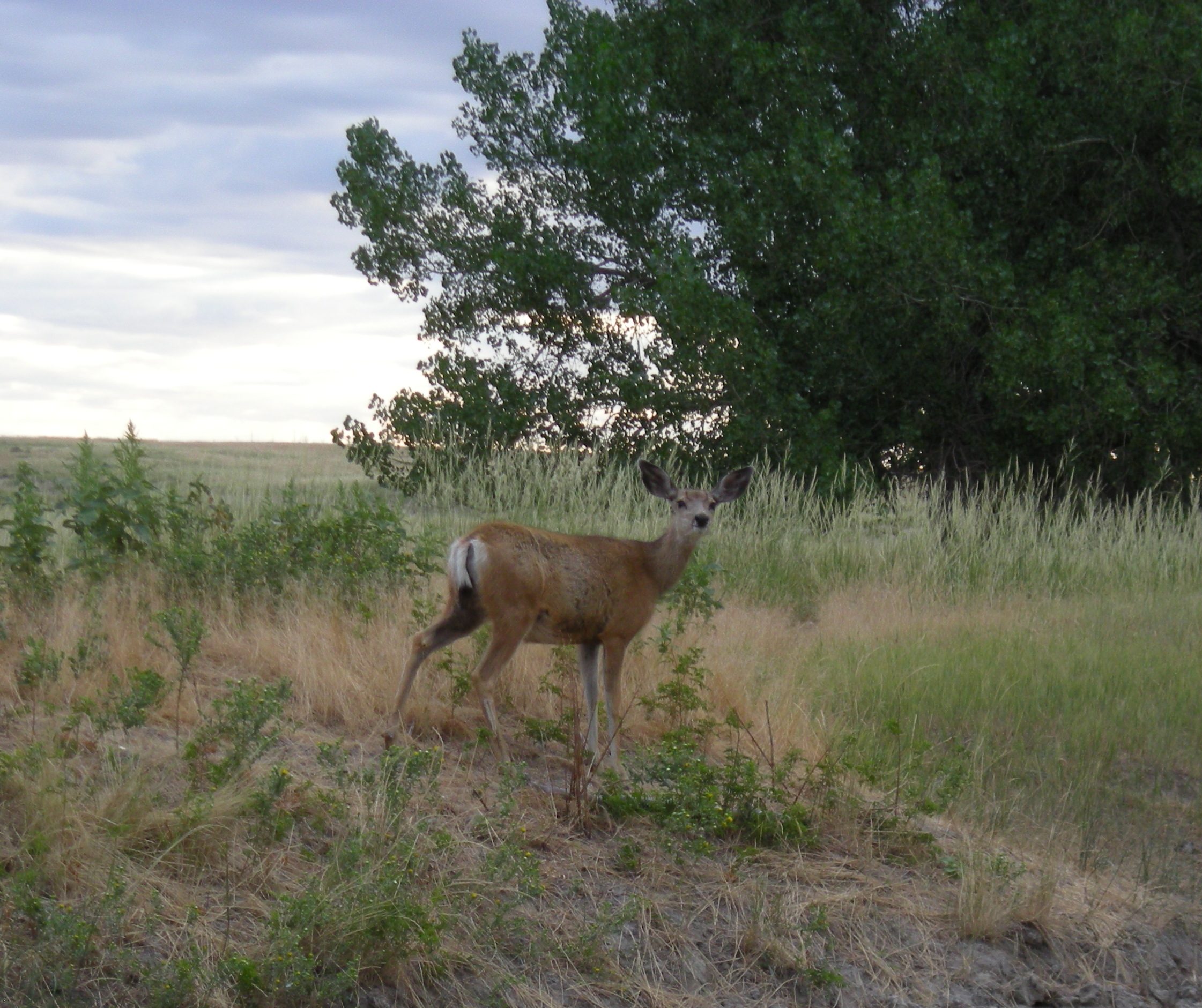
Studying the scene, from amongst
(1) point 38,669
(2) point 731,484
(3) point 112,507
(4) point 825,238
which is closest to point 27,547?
(3) point 112,507

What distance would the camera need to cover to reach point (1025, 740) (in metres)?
8.69

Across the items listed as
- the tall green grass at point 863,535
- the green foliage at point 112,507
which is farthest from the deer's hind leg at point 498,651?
the tall green grass at point 863,535

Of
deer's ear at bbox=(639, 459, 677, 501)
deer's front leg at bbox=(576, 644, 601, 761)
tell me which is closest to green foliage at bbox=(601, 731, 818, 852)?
deer's front leg at bbox=(576, 644, 601, 761)

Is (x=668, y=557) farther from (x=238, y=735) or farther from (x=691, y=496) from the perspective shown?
(x=238, y=735)

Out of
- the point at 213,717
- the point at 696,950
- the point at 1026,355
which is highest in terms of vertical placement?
the point at 1026,355

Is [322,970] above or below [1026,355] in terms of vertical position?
below

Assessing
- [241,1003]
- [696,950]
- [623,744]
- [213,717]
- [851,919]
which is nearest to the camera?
Result: [241,1003]

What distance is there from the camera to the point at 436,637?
22.8 feet

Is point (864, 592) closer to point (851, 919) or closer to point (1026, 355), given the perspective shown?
point (1026, 355)

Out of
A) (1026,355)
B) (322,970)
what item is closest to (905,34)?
(1026,355)

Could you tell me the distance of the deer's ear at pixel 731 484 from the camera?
26.2ft

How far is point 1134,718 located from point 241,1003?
6704 mm

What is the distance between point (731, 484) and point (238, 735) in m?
3.66

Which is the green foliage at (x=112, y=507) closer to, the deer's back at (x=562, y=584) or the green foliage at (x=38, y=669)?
the green foliage at (x=38, y=669)
